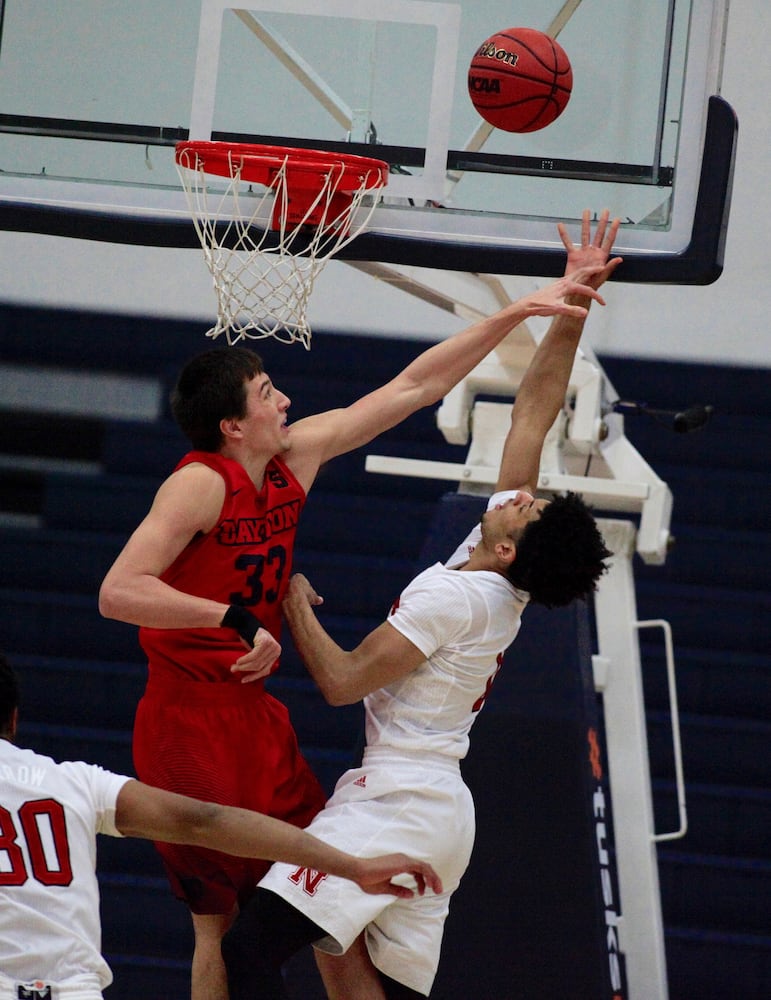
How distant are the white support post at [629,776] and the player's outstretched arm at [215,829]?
7.07 feet

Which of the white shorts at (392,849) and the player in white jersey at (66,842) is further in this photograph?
the white shorts at (392,849)

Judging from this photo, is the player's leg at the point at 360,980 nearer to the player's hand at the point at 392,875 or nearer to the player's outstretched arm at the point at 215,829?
the player's hand at the point at 392,875

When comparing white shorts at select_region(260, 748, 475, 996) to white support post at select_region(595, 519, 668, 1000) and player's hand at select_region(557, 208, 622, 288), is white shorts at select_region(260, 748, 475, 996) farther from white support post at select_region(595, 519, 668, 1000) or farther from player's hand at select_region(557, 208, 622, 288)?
white support post at select_region(595, 519, 668, 1000)

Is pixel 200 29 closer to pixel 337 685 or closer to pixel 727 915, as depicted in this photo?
pixel 337 685

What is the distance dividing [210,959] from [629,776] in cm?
198

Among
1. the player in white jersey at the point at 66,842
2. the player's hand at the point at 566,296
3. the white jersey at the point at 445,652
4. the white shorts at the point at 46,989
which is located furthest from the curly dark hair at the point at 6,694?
the player's hand at the point at 566,296

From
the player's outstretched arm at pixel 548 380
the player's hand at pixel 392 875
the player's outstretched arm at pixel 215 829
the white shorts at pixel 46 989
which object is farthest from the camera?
the player's outstretched arm at pixel 548 380

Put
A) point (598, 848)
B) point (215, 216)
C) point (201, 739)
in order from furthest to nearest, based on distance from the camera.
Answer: point (598, 848) → point (215, 216) → point (201, 739)

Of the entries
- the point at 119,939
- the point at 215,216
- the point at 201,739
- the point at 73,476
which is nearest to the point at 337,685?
the point at 201,739

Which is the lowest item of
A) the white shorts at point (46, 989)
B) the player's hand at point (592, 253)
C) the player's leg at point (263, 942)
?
the player's leg at point (263, 942)

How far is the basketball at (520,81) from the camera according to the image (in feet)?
11.0

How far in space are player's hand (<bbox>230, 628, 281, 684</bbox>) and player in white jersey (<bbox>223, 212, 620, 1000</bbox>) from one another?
20cm

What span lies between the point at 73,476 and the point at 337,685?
14.8 feet

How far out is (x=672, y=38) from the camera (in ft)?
11.6
